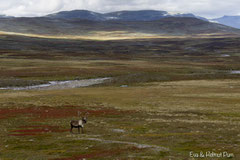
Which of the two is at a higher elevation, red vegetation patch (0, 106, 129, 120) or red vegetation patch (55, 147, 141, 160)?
red vegetation patch (55, 147, 141, 160)

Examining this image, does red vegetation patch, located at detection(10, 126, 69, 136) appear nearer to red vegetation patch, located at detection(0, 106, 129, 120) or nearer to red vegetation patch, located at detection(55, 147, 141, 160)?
red vegetation patch, located at detection(0, 106, 129, 120)

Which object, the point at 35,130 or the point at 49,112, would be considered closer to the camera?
the point at 35,130

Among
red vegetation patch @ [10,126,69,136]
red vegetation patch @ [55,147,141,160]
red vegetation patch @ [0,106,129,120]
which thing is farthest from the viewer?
red vegetation patch @ [0,106,129,120]

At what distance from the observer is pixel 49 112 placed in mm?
45938

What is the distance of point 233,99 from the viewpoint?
6022 centimetres

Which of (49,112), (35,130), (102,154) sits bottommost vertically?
(49,112)

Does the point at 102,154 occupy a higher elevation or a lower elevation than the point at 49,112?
higher

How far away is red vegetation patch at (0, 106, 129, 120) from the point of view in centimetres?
4234

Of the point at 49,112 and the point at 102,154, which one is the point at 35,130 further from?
the point at 49,112

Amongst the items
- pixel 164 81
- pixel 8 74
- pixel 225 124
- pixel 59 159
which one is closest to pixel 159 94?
pixel 164 81

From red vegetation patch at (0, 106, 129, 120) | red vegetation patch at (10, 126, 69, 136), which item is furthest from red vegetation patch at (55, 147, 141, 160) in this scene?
red vegetation patch at (0, 106, 129, 120)

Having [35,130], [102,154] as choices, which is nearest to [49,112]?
[35,130]

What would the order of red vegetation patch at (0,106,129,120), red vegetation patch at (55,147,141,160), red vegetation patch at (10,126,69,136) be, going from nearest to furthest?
red vegetation patch at (55,147,141,160) < red vegetation patch at (10,126,69,136) < red vegetation patch at (0,106,129,120)

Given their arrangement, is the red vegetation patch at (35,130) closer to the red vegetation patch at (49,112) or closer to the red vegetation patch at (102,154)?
the red vegetation patch at (49,112)
